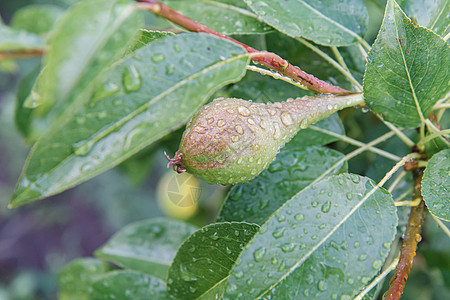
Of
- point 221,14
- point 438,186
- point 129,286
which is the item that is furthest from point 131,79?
point 129,286

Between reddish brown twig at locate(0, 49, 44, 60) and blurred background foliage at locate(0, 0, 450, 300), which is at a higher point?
reddish brown twig at locate(0, 49, 44, 60)

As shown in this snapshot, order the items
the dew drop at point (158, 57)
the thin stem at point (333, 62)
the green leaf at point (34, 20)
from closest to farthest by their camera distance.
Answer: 1. the dew drop at point (158, 57)
2. the thin stem at point (333, 62)
3. the green leaf at point (34, 20)

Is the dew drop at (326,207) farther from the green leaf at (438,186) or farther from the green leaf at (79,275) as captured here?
the green leaf at (79,275)

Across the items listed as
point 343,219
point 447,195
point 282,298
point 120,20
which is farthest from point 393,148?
point 120,20

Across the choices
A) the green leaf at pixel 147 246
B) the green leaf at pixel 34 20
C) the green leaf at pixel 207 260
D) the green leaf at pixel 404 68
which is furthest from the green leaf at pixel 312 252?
the green leaf at pixel 34 20

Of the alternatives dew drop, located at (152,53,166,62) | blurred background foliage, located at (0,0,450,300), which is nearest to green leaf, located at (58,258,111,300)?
blurred background foliage, located at (0,0,450,300)

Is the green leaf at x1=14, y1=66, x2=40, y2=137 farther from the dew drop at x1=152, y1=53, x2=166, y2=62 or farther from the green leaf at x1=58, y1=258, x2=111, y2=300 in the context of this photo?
the dew drop at x1=152, y1=53, x2=166, y2=62
